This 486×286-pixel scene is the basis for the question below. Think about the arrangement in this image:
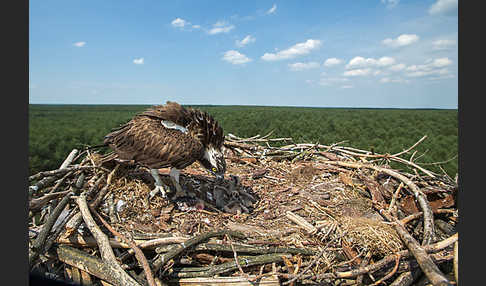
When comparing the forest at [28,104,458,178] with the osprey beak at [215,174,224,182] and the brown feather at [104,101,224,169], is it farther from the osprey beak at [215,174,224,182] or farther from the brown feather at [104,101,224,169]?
the osprey beak at [215,174,224,182]

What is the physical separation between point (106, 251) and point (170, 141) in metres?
1.37

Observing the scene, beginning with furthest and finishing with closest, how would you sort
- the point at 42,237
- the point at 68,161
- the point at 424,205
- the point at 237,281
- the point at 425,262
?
the point at 68,161, the point at 424,205, the point at 42,237, the point at 237,281, the point at 425,262

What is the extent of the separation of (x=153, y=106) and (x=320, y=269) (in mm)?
2754

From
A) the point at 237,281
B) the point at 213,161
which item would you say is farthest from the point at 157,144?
the point at 237,281

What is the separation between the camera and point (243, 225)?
277cm

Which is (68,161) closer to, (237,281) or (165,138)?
(165,138)

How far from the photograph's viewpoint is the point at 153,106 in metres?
3.53

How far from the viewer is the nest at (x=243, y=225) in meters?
2.01

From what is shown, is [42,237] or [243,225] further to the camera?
[243,225]

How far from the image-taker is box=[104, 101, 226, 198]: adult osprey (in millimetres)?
3000

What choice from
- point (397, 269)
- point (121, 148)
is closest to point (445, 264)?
point (397, 269)

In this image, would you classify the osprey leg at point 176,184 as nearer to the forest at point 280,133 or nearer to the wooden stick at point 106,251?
the wooden stick at point 106,251

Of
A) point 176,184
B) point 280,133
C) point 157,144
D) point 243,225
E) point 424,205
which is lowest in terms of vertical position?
point 243,225

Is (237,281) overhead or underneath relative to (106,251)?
underneath
